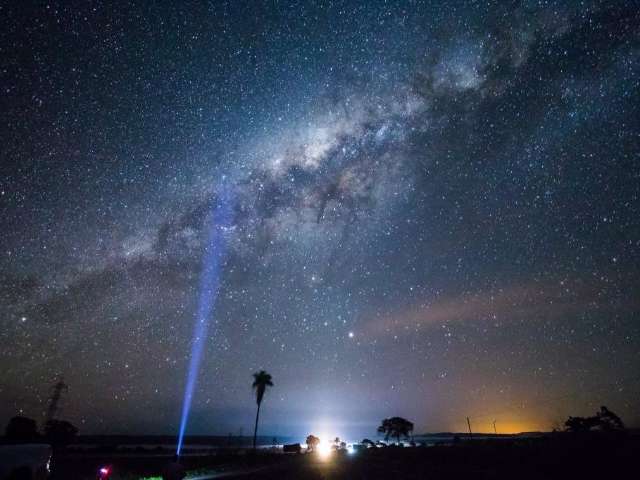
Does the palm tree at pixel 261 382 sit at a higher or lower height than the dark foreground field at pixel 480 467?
higher

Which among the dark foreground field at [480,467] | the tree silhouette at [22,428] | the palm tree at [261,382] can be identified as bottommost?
the dark foreground field at [480,467]

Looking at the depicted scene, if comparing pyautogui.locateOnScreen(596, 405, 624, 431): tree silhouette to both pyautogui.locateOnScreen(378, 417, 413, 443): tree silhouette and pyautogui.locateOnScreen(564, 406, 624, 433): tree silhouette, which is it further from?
pyautogui.locateOnScreen(378, 417, 413, 443): tree silhouette

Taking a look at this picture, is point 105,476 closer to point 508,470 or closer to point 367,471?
point 367,471

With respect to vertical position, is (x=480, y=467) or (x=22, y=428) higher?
(x=22, y=428)

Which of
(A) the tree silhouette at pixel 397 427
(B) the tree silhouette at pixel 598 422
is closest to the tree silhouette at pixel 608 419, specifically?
(B) the tree silhouette at pixel 598 422

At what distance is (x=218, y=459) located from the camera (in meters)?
42.2

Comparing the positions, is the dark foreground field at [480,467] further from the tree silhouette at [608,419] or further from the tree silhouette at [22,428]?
the tree silhouette at [608,419]

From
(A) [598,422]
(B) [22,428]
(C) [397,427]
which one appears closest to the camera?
(B) [22,428]

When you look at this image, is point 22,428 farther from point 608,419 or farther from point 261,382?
point 608,419

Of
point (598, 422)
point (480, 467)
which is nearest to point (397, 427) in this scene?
point (598, 422)

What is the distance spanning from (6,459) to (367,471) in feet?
101

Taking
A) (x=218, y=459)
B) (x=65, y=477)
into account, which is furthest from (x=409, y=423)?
(x=65, y=477)

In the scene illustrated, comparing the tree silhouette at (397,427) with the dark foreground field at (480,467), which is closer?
the dark foreground field at (480,467)

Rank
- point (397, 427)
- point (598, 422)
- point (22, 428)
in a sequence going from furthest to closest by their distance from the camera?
1. point (397, 427)
2. point (598, 422)
3. point (22, 428)
